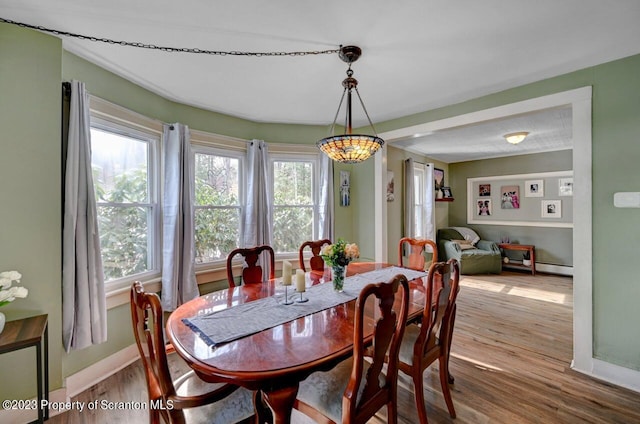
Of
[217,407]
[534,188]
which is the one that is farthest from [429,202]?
[217,407]

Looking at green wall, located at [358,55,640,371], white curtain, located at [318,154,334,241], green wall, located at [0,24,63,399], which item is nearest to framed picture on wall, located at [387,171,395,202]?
white curtain, located at [318,154,334,241]

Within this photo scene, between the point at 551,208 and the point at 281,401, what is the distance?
21.2 ft

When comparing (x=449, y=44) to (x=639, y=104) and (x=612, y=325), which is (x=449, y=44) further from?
(x=612, y=325)

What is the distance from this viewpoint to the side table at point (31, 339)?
146 cm

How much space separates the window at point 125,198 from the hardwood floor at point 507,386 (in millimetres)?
948

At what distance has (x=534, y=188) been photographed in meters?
5.64

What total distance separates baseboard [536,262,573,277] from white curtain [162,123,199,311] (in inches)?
248

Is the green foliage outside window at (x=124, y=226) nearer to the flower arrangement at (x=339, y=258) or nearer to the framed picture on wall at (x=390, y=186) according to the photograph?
the flower arrangement at (x=339, y=258)

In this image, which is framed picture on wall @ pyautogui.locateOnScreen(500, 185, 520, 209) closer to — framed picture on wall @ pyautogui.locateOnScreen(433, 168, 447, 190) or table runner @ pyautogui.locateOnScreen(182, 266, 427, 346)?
framed picture on wall @ pyautogui.locateOnScreen(433, 168, 447, 190)

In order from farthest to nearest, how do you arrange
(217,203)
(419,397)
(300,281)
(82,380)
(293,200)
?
(293,200)
(217,203)
(82,380)
(300,281)
(419,397)

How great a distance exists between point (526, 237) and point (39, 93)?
7.41m

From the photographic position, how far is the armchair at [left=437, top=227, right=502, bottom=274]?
5.42 m

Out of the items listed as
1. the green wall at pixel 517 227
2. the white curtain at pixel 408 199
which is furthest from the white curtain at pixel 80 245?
the green wall at pixel 517 227

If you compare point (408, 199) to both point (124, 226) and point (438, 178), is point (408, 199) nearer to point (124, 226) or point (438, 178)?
point (438, 178)
